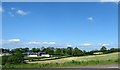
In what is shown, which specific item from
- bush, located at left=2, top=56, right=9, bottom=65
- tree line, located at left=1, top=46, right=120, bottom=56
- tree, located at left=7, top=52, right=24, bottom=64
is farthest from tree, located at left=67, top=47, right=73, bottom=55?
bush, located at left=2, top=56, right=9, bottom=65

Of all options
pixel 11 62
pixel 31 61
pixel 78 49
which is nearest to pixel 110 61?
pixel 78 49

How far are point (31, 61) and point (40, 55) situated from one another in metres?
1.33

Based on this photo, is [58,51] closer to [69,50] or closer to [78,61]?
[69,50]

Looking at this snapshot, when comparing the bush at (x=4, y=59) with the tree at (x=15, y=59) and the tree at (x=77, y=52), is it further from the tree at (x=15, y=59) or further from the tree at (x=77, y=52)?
the tree at (x=77, y=52)

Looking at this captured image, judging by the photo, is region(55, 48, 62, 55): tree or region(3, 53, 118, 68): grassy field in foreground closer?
region(3, 53, 118, 68): grassy field in foreground

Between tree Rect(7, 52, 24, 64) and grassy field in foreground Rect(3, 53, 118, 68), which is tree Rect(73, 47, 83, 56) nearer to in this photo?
grassy field in foreground Rect(3, 53, 118, 68)

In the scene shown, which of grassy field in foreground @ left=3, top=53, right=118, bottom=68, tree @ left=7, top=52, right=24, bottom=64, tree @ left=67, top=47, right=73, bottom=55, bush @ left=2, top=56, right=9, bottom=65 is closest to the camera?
bush @ left=2, top=56, right=9, bottom=65

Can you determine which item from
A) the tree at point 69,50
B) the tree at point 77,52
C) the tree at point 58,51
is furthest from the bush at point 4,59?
the tree at point 77,52

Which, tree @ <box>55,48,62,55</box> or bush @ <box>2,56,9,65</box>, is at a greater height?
tree @ <box>55,48,62,55</box>

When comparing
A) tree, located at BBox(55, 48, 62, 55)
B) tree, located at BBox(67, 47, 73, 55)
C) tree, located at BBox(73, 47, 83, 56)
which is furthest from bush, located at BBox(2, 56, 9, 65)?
tree, located at BBox(73, 47, 83, 56)

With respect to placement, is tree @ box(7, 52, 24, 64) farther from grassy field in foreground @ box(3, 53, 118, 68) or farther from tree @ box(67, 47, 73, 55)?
tree @ box(67, 47, 73, 55)

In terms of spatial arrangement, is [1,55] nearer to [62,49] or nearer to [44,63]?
[44,63]

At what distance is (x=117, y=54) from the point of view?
19.7 metres

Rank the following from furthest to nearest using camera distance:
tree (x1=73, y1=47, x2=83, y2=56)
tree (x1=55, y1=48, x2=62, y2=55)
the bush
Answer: tree (x1=73, y1=47, x2=83, y2=56) < tree (x1=55, y1=48, x2=62, y2=55) < the bush
